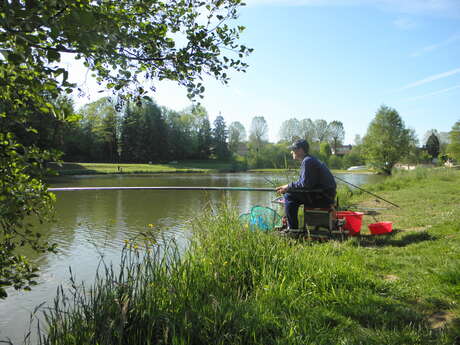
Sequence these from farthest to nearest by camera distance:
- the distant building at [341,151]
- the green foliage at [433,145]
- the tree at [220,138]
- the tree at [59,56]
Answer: the distant building at [341,151], the green foliage at [433,145], the tree at [220,138], the tree at [59,56]

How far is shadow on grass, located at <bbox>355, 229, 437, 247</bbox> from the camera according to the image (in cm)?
517

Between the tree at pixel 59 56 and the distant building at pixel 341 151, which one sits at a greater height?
the distant building at pixel 341 151

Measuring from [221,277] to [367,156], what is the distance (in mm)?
51610

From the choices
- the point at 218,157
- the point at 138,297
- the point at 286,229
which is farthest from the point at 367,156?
the point at 138,297

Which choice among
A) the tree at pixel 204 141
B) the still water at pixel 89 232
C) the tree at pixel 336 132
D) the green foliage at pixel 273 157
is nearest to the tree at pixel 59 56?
the still water at pixel 89 232

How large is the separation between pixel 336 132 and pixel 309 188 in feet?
255

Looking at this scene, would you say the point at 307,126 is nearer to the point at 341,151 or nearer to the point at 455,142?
the point at 455,142

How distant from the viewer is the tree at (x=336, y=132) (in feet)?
258

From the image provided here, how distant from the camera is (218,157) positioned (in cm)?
7294

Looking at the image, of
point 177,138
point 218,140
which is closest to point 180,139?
point 177,138

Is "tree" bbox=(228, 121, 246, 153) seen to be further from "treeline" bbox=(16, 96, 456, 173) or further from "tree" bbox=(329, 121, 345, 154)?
"tree" bbox=(329, 121, 345, 154)

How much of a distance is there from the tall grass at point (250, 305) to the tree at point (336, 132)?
256ft

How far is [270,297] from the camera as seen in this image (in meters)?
3.17

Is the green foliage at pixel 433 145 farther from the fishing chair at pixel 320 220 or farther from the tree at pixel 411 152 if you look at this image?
the fishing chair at pixel 320 220
